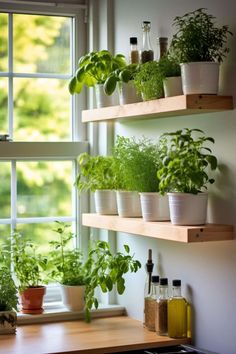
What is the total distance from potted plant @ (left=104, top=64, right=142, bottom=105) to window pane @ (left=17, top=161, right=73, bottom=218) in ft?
2.10

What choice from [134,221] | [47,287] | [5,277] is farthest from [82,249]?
[134,221]

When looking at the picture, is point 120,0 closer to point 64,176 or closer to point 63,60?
point 63,60

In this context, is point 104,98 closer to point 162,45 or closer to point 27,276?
point 162,45

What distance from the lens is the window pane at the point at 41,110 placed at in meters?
3.63

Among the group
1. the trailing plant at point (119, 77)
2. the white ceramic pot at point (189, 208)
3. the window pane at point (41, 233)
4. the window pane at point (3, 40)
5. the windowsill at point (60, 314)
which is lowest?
the windowsill at point (60, 314)

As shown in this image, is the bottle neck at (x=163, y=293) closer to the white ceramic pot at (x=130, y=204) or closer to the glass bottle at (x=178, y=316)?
the glass bottle at (x=178, y=316)

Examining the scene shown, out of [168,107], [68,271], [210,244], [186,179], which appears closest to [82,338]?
[68,271]

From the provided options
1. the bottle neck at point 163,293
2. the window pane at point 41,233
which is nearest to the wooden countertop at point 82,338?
the bottle neck at point 163,293

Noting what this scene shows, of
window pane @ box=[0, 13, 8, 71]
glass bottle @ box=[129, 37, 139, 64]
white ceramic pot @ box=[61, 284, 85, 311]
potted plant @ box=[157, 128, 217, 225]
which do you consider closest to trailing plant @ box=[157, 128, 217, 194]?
potted plant @ box=[157, 128, 217, 225]

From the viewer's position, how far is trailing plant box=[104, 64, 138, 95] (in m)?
3.12

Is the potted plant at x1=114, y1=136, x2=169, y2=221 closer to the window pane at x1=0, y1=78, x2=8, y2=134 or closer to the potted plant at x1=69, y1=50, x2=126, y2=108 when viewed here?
the potted plant at x1=69, y1=50, x2=126, y2=108

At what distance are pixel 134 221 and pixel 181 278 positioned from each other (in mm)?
298

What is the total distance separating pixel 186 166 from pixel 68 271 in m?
1.04

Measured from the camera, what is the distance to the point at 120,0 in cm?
353
